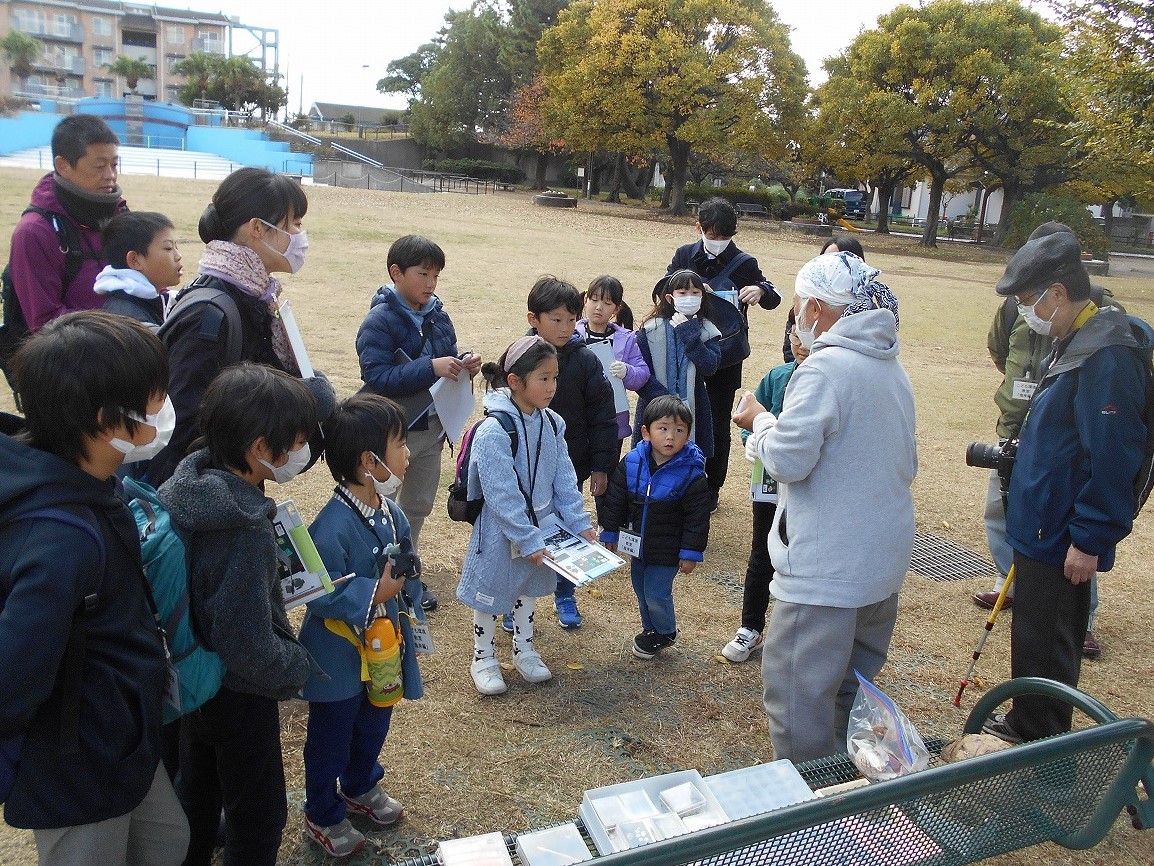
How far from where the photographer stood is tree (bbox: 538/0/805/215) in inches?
1268

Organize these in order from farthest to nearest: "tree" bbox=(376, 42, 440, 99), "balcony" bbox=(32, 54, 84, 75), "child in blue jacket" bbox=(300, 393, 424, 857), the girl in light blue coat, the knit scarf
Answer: "balcony" bbox=(32, 54, 84, 75), "tree" bbox=(376, 42, 440, 99), the girl in light blue coat, the knit scarf, "child in blue jacket" bbox=(300, 393, 424, 857)

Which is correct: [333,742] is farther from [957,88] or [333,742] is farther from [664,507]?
[957,88]

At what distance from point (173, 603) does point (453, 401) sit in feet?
7.21

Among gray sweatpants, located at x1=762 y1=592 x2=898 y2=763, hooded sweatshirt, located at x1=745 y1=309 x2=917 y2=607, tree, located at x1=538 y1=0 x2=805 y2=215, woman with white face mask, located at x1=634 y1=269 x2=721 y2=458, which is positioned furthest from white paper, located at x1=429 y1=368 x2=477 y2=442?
tree, located at x1=538 y1=0 x2=805 y2=215

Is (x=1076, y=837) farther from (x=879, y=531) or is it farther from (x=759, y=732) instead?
(x=759, y=732)

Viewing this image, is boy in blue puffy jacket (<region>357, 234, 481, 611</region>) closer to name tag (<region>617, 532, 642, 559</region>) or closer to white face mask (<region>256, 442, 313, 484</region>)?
name tag (<region>617, 532, 642, 559</region>)

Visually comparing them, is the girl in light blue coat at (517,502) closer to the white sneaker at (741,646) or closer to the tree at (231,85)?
the white sneaker at (741,646)

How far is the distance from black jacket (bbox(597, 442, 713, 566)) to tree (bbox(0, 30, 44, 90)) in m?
82.7

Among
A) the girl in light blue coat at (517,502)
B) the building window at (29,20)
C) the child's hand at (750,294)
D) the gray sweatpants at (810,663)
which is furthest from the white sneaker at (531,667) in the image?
the building window at (29,20)

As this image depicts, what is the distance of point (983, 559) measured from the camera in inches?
227

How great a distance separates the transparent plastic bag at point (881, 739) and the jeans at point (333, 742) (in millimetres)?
1501

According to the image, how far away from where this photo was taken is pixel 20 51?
69.5m

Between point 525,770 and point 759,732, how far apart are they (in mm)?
1031

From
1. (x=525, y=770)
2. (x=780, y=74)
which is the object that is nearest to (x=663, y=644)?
(x=525, y=770)
